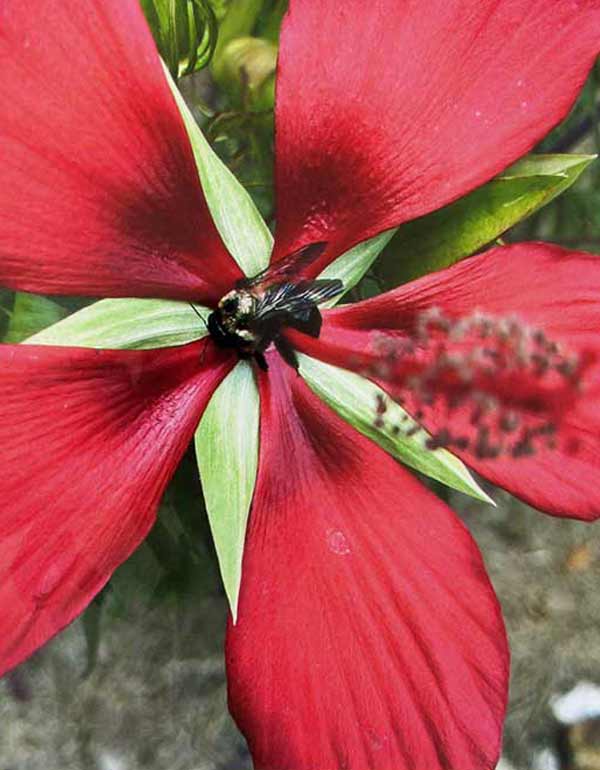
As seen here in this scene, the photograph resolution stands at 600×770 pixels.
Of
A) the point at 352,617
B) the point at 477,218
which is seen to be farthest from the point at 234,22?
the point at 352,617

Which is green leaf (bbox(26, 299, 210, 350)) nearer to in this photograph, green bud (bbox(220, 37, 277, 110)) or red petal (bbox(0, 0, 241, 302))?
red petal (bbox(0, 0, 241, 302))

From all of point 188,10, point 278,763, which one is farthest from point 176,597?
point 188,10

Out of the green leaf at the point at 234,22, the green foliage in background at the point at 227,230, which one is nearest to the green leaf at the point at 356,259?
the green foliage in background at the point at 227,230

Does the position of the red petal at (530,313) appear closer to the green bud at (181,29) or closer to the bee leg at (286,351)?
the bee leg at (286,351)

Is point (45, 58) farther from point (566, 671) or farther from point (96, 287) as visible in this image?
point (566, 671)

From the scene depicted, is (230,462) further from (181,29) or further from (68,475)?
(181,29)

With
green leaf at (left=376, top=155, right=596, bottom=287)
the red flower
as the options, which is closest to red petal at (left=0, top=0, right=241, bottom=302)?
the red flower

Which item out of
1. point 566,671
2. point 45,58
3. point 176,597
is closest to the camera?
point 45,58

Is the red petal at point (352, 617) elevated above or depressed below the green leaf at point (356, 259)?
below
